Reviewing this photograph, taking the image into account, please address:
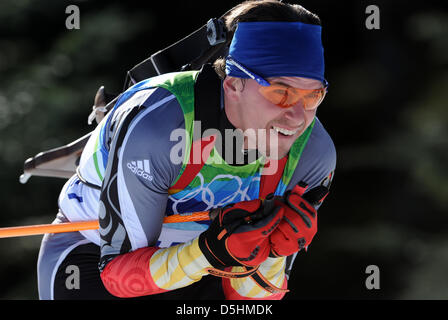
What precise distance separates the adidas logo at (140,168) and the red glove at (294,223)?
0.86 feet

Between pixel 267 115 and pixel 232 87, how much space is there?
96mm

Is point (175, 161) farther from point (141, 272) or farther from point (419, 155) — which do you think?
point (419, 155)

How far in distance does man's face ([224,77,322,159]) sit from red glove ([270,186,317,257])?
0.37 feet

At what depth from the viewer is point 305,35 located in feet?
4.70

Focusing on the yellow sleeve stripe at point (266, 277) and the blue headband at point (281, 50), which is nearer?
the blue headband at point (281, 50)

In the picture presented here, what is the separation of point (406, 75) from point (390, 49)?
205 millimetres

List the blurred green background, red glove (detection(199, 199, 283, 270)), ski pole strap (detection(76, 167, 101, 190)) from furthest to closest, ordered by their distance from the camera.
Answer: the blurred green background < ski pole strap (detection(76, 167, 101, 190)) < red glove (detection(199, 199, 283, 270))

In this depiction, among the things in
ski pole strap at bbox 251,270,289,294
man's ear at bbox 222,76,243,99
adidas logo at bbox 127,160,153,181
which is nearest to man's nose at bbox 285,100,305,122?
man's ear at bbox 222,76,243,99

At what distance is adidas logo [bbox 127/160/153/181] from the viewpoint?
144 centimetres

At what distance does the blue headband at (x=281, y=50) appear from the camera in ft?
4.65

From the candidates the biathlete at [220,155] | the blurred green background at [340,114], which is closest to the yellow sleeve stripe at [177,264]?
the biathlete at [220,155]

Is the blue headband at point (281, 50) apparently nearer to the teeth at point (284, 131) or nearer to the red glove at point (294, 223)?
the teeth at point (284, 131)

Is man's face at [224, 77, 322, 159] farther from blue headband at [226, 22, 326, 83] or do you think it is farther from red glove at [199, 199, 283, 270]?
red glove at [199, 199, 283, 270]

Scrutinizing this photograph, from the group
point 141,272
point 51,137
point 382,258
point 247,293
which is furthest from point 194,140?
point 382,258
